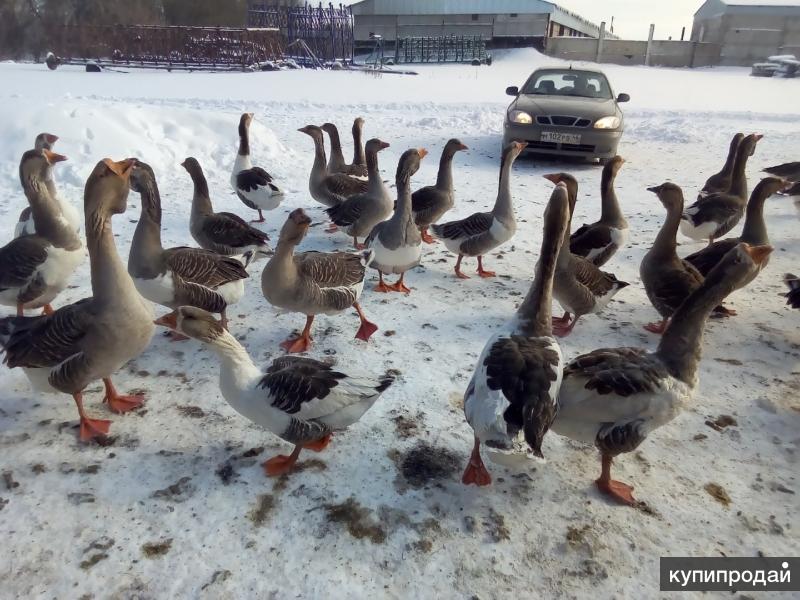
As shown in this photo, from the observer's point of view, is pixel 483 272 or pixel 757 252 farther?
pixel 483 272

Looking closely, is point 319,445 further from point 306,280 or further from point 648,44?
point 648,44

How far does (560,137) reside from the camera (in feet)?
35.0

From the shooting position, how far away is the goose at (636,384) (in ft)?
9.61

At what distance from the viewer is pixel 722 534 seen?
111 inches

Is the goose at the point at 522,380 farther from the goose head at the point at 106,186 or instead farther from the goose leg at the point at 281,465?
the goose head at the point at 106,186

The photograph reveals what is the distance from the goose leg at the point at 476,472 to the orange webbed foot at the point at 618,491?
677 millimetres

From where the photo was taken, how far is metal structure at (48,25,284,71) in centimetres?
2781

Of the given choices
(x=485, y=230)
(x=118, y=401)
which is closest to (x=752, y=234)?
(x=485, y=230)

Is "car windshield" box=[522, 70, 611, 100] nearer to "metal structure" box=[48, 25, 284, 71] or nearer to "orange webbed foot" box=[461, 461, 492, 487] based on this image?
"orange webbed foot" box=[461, 461, 492, 487]

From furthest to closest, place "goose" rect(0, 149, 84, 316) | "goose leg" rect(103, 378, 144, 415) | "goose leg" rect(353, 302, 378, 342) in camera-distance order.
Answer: "goose leg" rect(353, 302, 378, 342), "goose" rect(0, 149, 84, 316), "goose leg" rect(103, 378, 144, 415)

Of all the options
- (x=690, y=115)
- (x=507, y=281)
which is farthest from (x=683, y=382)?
(x=690, y=115)

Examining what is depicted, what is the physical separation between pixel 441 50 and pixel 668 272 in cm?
3706

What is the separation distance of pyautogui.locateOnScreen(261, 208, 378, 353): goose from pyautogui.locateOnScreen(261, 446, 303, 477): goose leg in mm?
1419

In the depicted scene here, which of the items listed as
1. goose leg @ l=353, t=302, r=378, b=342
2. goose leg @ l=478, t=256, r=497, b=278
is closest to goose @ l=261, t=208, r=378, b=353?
goose leg @ l=353, t=302, r=378, b=342
